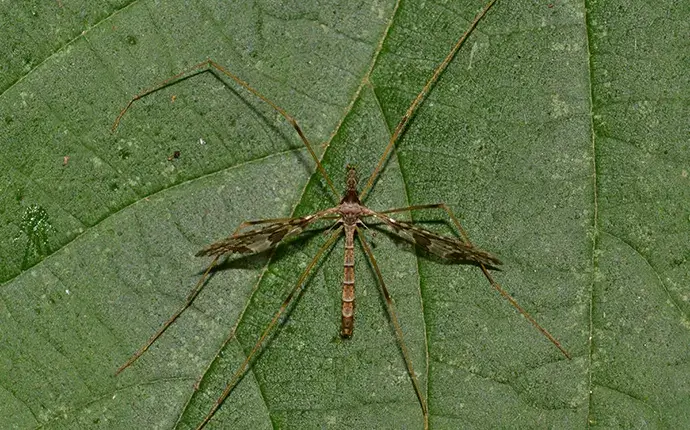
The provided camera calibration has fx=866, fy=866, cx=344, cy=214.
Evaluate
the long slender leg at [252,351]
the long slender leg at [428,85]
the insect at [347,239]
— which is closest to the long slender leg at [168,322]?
the insect at [347,239]

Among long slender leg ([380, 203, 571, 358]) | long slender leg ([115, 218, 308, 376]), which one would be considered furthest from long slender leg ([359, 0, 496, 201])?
long slender leg ([115, 218, 308, 376])

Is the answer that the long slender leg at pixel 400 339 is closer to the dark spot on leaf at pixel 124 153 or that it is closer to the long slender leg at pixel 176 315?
the long slender leg at pixel 176 315

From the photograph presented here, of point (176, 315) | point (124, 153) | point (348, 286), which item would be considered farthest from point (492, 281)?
point (124, 153)

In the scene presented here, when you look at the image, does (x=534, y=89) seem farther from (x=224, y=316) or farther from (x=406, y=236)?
(x=224, y=316)

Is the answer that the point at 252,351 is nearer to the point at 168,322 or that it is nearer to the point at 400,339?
the point at 168,322

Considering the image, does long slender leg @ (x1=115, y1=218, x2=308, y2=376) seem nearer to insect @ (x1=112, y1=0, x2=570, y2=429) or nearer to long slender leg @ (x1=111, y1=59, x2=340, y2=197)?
insect @ (x1=112, y1=0, x2=570, y2=429)

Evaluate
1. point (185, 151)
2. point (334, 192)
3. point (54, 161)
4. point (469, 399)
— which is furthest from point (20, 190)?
point (469, 399)
